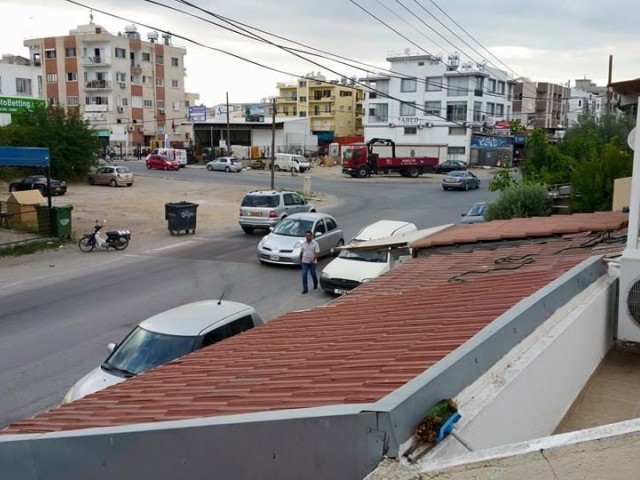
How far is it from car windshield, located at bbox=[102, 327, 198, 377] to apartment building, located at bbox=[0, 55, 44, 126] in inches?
1729

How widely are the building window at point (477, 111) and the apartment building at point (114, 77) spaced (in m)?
37.8

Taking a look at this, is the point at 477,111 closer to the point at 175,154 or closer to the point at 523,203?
the point at 175,154

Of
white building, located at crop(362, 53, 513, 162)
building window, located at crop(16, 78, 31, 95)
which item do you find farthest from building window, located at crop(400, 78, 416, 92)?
building window, located at crop(16, 78, 31, 95)

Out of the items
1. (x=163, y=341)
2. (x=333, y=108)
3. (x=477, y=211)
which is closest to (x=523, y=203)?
(x=477, y=211)

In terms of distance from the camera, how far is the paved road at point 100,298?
10.2 meters

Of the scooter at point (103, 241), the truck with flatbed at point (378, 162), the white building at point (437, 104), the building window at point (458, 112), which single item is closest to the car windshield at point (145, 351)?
the scooter at point (103, 241)

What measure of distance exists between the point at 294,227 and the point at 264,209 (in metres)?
5.29

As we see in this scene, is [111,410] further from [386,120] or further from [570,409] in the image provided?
[386,120]

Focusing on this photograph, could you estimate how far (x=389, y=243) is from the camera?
9.76 meters

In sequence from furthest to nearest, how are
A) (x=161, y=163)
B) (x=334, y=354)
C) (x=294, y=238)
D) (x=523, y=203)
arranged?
1. (x=161, y=163)
2. (x=294, y=238)
3. (x=523, y=203)
4. (x=334, y=354)

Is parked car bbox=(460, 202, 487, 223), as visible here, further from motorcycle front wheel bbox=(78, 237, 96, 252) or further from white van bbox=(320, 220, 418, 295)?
motorcycle front wheel bbox=(78, 237, 96, 252)

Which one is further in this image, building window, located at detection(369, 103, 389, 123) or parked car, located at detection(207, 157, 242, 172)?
building window, located at detection(369, 103, 389, 123)

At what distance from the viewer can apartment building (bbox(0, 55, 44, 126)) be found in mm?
47219

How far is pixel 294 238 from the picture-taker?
19.5 metres
